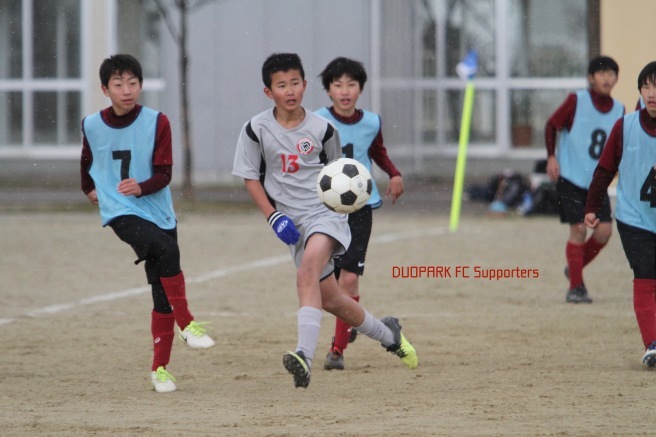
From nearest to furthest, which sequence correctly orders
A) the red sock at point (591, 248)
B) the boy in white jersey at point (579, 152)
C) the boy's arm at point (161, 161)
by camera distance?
the boy's arm at point (161, 161), the boy in white jersey at point (579, 152), the red sock at point (591, 248)

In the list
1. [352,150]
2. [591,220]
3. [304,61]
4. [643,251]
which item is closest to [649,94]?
[591,220]

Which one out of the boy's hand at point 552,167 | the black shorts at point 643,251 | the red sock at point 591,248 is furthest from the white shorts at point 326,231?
the red sock at point 591,248

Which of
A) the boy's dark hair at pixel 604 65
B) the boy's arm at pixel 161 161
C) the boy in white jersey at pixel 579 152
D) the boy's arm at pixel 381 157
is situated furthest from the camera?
the boy in white jersey at pixel 579 152

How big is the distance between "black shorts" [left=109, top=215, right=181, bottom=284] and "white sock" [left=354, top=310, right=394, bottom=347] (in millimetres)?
1110

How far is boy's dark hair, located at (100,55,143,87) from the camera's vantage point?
6.57 m

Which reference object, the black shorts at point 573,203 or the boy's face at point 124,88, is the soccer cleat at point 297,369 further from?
the black shorts at point 573,203

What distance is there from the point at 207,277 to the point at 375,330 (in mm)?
5347

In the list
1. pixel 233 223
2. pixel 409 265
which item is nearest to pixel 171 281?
pixel 409 265

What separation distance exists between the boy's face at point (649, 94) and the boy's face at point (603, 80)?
2.82m

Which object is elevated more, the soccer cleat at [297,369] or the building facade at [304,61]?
the building facade at [304,61]

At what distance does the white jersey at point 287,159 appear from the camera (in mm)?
6414

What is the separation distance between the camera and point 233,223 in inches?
688

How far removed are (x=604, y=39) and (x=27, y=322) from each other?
14354 millimetres

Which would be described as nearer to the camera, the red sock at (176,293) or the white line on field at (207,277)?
the red sock at (176,293)
